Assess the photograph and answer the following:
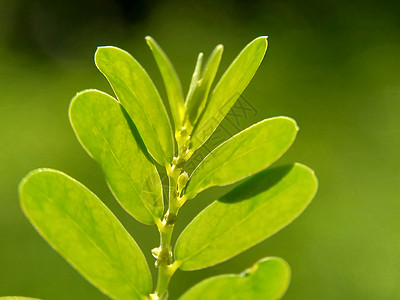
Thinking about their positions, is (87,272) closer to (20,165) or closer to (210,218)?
(210,218)

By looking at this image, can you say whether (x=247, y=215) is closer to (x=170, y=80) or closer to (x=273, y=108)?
(x=170, y=80)

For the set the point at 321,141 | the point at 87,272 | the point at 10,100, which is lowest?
the point at 321,141

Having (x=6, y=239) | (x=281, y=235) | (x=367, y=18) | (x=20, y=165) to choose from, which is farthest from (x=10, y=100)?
(x=367, y=18)

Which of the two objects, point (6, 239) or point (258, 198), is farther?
point (6, 239)

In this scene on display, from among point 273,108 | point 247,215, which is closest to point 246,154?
point 247,215

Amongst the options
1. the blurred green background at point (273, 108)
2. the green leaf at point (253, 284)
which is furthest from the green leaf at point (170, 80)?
the blurred green background at point (273, 108)

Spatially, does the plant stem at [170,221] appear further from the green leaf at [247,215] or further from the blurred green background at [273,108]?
the blurred green background at [273,108]
